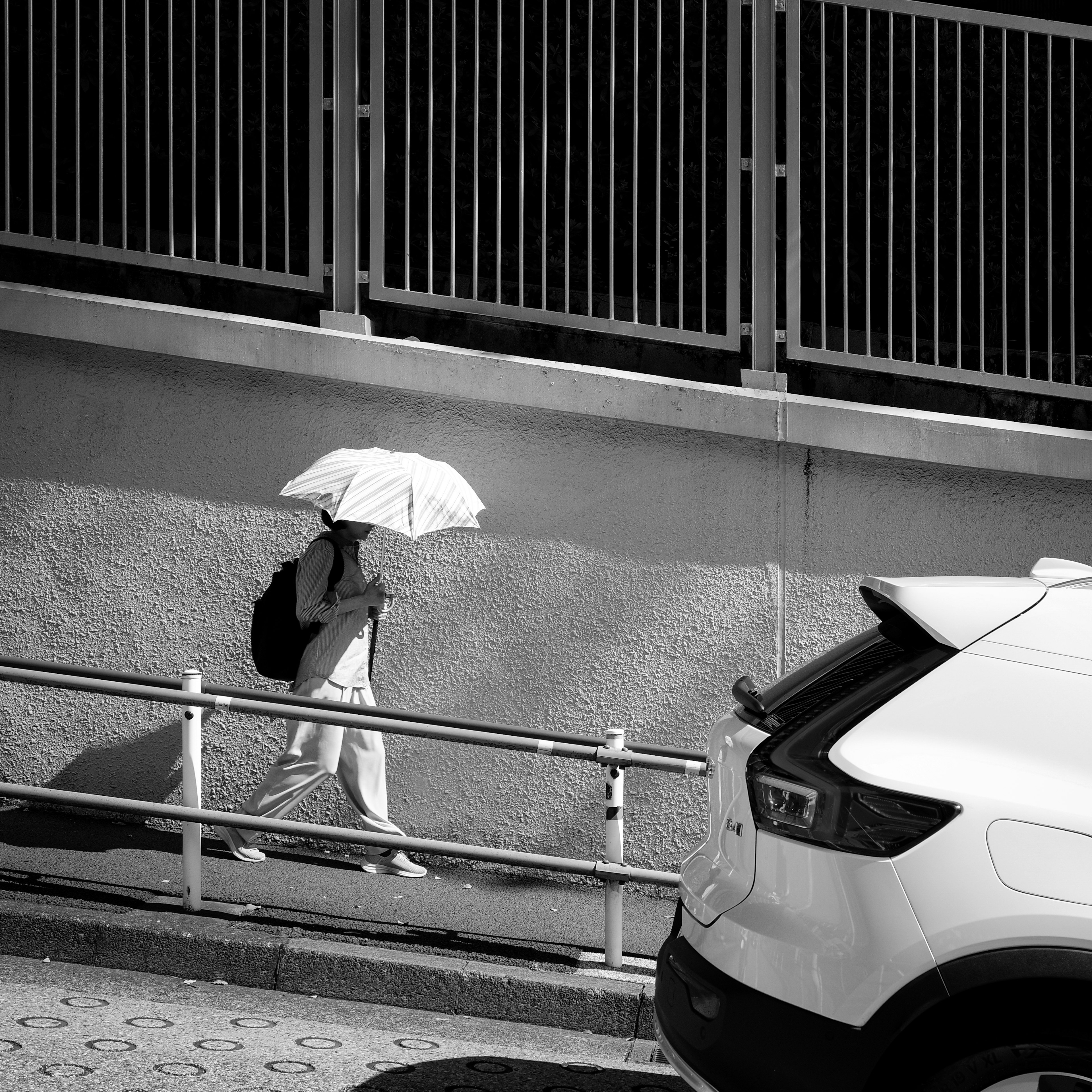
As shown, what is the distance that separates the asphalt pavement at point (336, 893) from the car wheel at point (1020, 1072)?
2.26 metres

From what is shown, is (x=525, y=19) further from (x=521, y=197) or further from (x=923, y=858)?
(x=923, y=858)

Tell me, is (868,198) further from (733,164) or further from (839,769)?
(839,769)

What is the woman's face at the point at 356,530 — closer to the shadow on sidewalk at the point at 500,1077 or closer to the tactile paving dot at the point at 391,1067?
the shadow on sidewalk at the point at 500,1077

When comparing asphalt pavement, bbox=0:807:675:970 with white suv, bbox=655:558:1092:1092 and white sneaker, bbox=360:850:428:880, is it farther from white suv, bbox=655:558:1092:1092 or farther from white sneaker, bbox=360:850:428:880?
white suv, bbox=655:558:1092:1092

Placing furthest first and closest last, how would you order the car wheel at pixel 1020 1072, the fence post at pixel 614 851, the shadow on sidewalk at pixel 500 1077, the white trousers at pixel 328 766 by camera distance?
the white trousers at pixel 328 766, the fence post at pixel 614 851, the shadow on sidewalk at pixel 500 1077, the car wheel at pixel 1020 1072

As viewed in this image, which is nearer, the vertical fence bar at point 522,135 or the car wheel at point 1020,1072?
the car wheel at point 1020,1072

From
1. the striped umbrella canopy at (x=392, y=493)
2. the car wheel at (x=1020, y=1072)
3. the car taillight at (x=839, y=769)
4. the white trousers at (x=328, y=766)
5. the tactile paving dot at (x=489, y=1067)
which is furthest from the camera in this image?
the white trousers at (x=328, y=766)

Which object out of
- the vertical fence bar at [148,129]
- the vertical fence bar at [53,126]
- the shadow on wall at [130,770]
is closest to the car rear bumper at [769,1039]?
the shadow on wall at [130,770]

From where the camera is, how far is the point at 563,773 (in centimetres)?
624

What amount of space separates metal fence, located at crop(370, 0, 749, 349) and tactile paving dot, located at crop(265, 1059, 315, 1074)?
156 inches

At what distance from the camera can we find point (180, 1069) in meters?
3.63

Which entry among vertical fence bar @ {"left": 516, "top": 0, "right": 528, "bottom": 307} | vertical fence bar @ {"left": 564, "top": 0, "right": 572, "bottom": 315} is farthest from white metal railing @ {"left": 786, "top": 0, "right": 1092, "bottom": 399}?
vertical fence bar @ {"left": 516, "top": 0, "right": 528, "bottom": 307}

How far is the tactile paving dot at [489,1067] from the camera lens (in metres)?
3.85

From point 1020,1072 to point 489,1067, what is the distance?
6.05 feet
